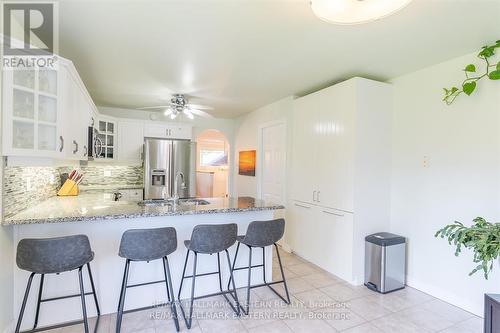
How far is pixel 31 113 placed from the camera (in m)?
1.97

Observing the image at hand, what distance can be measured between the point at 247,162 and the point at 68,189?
305 cm

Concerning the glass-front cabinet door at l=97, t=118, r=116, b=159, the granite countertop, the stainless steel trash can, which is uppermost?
the glass-front cabinet door at l=97, t=118, r=116, b=159

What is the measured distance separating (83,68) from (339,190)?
3348mm

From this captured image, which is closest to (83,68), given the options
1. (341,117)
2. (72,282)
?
(72,282)

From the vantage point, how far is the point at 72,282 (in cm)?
226

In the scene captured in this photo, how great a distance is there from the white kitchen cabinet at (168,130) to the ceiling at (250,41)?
144cm

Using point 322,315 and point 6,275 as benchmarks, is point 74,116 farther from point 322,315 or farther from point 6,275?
point 322,315

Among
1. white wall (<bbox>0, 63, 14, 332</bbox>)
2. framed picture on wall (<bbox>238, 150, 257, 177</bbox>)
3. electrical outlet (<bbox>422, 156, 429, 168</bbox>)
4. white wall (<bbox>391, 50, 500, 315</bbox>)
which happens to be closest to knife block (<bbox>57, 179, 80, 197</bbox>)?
white wall (<bbox>0, 63, 14, 332</bbox>)

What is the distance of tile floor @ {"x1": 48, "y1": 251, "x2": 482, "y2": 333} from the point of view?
7.30ft

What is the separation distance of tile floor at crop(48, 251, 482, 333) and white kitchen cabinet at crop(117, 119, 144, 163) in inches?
122

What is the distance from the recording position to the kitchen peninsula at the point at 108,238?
212 centimetres

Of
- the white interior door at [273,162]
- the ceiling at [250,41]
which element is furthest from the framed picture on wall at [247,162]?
the ceiling at [250,41]

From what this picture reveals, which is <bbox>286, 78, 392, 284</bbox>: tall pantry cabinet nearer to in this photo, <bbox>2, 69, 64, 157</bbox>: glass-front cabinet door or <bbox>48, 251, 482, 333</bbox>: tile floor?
<bbox>48, 251, 482, 333</bbox>: tile floor

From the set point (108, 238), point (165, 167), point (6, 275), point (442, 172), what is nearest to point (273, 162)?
point (165, 167)
